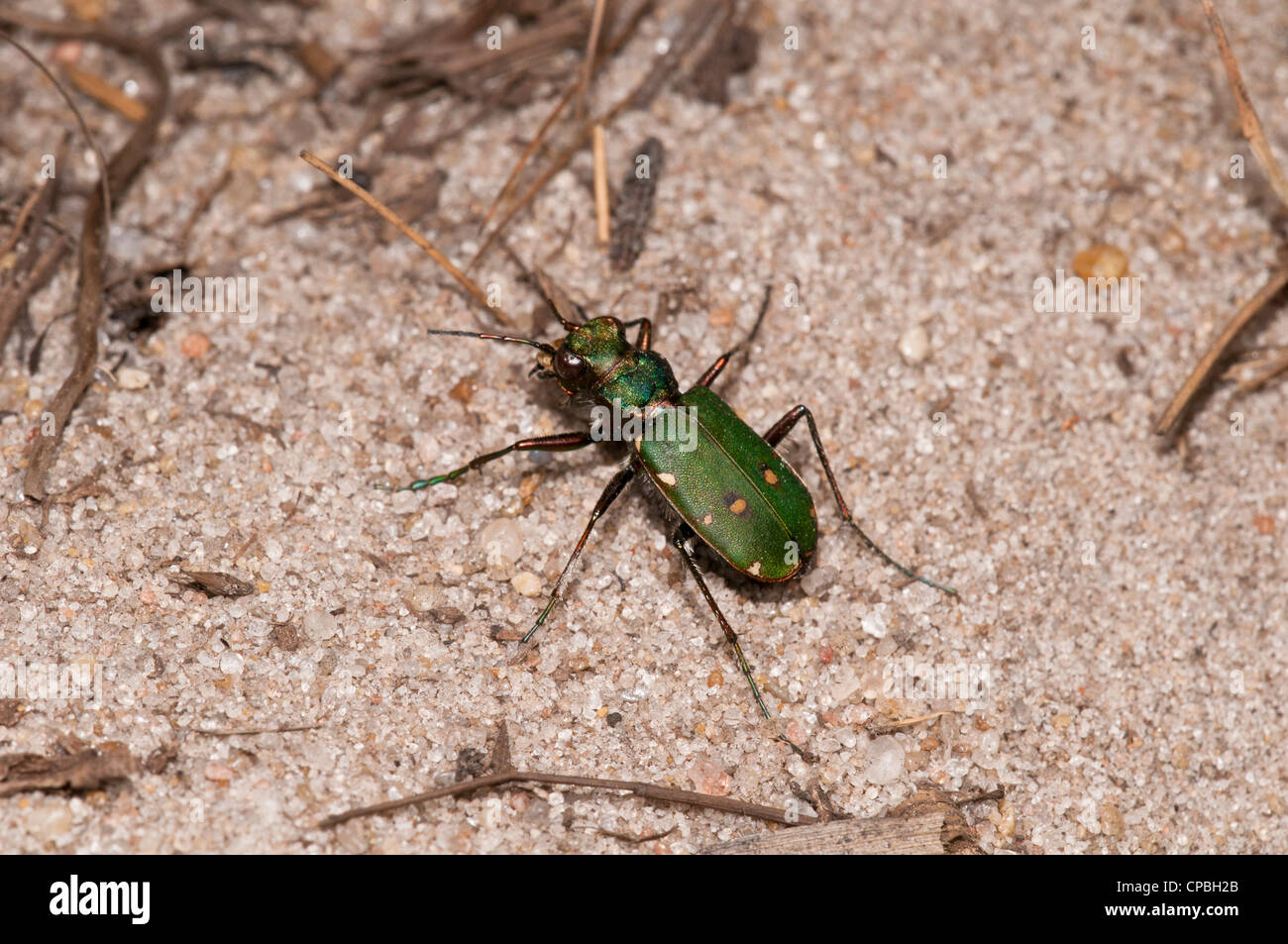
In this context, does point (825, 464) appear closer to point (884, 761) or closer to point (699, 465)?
point (699, 465)

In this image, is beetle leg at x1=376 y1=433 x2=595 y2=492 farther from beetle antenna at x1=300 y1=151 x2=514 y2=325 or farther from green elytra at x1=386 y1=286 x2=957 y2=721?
beetle antenna at x1=300 y1=151 x2=514 y2=325

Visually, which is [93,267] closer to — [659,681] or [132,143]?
[132,143]

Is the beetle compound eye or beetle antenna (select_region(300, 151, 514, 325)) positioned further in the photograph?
beetle antenna (select_region(300, 151, 514, 325))

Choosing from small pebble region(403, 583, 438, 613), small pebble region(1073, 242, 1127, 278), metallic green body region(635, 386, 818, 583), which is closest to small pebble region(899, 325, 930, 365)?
small pebble region(1073, 242, 1127, 278)

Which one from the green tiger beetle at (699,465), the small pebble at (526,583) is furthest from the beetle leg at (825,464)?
the small pebble at (526,583)

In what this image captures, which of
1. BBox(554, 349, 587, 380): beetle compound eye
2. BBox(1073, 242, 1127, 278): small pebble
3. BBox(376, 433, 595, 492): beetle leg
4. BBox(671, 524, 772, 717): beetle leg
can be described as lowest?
BBox(671, 524, 772, 717): beetle leg
